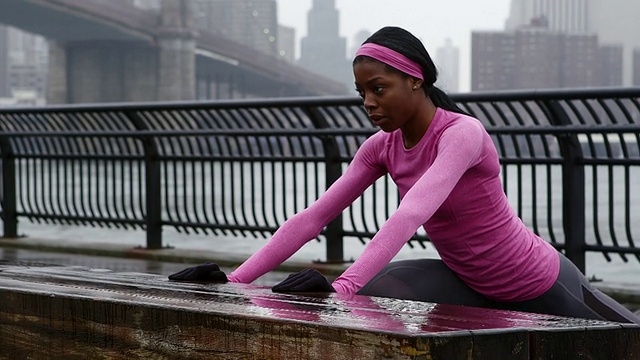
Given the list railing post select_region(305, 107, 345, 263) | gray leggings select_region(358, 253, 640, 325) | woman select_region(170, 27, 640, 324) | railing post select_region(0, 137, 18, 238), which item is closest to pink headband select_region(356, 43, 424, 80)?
woman select_region(170, 27, 640, 324)

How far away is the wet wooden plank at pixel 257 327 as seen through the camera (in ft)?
6.34

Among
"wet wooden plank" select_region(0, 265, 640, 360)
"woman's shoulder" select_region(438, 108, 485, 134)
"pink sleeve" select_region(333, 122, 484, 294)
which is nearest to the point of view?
"wet wooden plank" select_region(0, 265, 640, 360)

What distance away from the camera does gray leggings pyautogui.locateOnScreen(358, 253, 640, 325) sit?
3160 mm

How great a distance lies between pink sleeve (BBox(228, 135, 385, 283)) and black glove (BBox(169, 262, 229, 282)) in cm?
23

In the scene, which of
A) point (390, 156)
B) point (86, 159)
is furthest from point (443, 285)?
point (86, 159)

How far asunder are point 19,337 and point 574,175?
4.49 m

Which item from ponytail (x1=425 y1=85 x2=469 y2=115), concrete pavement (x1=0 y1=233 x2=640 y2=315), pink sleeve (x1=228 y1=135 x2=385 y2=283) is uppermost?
ponytail (x1=425 y1=85 x2=469 y2=115)

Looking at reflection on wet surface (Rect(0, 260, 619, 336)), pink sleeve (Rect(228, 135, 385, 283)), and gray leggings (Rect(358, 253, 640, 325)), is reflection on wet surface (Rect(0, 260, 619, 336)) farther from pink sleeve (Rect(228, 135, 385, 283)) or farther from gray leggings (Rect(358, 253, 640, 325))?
gray leggings (Rect(358, 253, 640, 325))

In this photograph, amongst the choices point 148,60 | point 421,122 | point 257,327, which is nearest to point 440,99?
point 421,122

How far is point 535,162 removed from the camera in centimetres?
703

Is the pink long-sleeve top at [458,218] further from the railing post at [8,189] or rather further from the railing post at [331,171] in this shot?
the railing post at [8,189]

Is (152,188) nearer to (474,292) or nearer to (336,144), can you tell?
(336,144)

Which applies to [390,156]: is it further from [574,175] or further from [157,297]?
[574,175]

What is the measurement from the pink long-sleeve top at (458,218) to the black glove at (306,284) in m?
0.18
